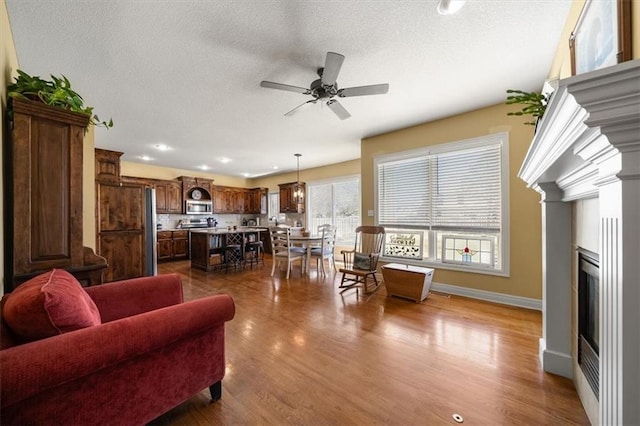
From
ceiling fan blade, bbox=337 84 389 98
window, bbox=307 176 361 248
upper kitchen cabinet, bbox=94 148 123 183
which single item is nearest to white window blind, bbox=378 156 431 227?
window, bbox=307 176 361 248

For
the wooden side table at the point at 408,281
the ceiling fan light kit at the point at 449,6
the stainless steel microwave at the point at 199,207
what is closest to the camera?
the ceiling fan light kit at the point at 449,6

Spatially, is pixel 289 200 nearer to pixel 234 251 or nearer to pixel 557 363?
pixel 234 251

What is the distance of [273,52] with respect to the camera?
218 centimetres

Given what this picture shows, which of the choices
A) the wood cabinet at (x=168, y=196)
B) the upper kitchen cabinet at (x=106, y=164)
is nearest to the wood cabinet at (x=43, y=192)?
the upper kitchen cabinet at (x=106, y=164)

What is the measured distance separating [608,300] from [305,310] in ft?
8.88

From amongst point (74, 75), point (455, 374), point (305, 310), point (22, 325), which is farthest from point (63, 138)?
point (455, 374)

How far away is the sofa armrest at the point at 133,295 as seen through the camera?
5.63 feet

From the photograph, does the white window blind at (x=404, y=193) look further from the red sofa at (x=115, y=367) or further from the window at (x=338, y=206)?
the red sofa at (x=115, y=367)

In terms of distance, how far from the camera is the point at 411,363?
1.98m

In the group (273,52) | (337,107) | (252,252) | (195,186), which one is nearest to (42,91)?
(273,52)

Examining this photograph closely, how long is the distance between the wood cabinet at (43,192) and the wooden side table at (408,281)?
321cm

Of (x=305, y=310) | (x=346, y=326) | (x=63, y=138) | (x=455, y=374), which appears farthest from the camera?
(x=305, y=310)

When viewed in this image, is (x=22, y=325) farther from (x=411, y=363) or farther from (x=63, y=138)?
(x=411, y=363)

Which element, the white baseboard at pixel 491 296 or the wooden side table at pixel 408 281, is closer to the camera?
the white baseboard at pixel 491 296
